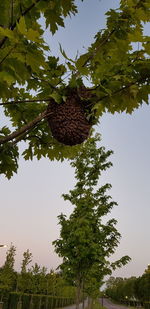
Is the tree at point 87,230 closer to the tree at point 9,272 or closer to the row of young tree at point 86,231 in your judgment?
the row of young tree at point 86,231

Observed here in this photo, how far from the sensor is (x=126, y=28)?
9.23 ft

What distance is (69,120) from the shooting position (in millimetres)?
2467

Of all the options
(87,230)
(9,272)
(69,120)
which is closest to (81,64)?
(69,120)

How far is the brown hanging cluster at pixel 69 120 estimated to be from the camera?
247 centimetres

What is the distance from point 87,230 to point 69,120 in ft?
39.9

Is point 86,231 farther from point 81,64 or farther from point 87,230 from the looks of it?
point 81,64

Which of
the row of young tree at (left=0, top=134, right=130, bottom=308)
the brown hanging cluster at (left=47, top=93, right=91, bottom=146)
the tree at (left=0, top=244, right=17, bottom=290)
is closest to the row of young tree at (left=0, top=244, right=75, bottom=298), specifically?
the tree at (left=0, top=244, right=17, bottom=290)

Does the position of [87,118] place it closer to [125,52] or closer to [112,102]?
[112,102]

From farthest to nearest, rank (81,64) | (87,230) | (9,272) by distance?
(9,272)
(87,230)
(81,64)

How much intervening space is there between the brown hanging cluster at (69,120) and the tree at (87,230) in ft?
33.9

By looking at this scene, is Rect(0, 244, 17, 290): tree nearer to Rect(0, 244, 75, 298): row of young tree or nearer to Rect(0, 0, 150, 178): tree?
Rect(0, 244, 75, 298): row of young tree

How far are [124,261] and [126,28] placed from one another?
1557cm

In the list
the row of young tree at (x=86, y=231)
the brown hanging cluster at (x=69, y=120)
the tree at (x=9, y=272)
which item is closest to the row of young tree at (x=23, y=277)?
the tree at (x=9, y=272)

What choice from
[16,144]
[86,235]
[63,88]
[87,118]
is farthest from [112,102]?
[86,235]
